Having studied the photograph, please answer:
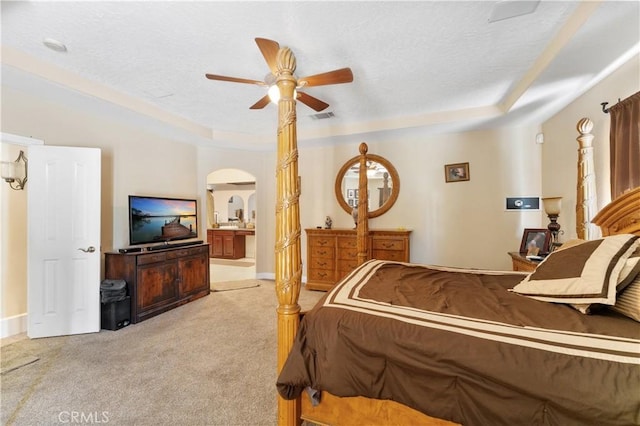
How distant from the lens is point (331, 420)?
57.6 inches

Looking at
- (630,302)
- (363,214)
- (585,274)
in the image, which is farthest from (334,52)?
(630,302)

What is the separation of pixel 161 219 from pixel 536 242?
16.3 feet

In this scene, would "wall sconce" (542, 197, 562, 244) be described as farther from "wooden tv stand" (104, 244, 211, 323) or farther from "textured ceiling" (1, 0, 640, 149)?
"wooden tv stand" (104, 244, 211, 323)

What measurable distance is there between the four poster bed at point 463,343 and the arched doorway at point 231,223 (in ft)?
15.4

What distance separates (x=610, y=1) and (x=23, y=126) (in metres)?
5.07

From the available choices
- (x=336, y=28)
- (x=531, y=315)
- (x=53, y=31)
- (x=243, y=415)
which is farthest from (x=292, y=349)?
(x=53, y=31)

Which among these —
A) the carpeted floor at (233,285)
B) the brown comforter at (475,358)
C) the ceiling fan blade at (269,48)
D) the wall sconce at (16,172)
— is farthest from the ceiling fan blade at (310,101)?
the carpeted floor at (233,285)

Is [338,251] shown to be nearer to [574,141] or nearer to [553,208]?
[553,208]

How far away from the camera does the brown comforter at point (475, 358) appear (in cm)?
100

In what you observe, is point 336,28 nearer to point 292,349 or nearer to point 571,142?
point 292,349

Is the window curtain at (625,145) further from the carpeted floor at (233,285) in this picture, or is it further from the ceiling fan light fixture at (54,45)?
the carpeted floor at (233,285)

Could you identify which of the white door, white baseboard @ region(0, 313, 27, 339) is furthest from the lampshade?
white baseboard @ region(0, 313, 27, 339)

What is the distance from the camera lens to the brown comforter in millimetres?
996

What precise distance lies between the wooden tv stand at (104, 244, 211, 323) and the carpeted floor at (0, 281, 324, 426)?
11.4 inches
